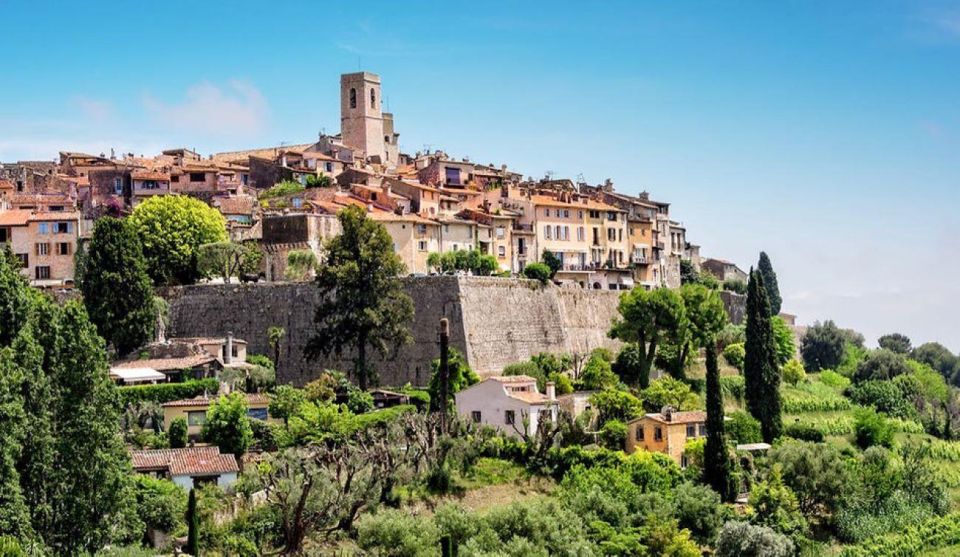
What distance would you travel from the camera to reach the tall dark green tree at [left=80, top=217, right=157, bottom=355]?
59.5m

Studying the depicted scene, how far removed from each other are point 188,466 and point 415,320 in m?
17.3

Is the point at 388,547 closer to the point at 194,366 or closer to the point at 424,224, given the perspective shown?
the point at 194,366

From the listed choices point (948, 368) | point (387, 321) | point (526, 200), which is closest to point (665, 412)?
point (387, 321)

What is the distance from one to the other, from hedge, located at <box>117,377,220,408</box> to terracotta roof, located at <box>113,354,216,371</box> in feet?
5.61

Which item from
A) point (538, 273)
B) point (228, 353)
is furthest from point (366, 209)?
point (228, 353)

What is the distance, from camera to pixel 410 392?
5853 centimetres

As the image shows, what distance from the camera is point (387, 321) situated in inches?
2312

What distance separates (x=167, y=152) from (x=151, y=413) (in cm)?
4787

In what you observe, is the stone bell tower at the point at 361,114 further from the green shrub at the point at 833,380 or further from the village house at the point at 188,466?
the village house at the point at 188,466

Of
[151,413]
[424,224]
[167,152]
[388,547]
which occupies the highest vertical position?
[167,152]

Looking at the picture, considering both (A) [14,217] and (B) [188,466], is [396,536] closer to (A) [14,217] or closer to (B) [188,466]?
(B) [188,466]

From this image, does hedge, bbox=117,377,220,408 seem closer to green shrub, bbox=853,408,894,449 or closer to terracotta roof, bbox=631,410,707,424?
terracotta roof, bbox=631,410,707,424

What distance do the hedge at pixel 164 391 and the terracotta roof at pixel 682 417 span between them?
15851 millimetres

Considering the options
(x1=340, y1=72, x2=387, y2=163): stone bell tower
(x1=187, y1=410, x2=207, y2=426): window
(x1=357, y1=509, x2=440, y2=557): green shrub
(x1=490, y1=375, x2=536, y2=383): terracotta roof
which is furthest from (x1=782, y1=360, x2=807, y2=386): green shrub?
(x1=340, y1=72, x2=387, y2=163): stone bell tower
